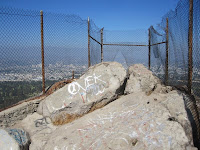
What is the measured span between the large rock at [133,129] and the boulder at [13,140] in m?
0.42

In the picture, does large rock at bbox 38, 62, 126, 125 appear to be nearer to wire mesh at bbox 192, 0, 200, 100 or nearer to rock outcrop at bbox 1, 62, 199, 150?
rock outcrop at bbox 1, 62, 199, 150

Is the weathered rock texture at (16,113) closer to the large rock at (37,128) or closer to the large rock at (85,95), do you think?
the large rock at (37,128)

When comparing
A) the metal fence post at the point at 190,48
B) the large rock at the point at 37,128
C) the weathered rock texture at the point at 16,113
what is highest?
the metal fence post at the point at 190,48

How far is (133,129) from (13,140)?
196cm

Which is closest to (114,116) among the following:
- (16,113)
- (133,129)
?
(133,129)

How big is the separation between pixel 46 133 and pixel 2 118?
1.04 m

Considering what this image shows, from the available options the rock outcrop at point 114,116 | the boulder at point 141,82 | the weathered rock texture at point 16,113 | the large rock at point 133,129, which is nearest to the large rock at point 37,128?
the rock outcrop at point 114,116

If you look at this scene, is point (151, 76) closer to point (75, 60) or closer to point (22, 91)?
point (75, 60)

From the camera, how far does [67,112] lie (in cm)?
400

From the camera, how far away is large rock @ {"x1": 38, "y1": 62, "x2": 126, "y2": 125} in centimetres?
401

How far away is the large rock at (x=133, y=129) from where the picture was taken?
274cm

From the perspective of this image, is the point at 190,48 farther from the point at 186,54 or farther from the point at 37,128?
the point at 37,128

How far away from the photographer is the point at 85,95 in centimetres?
418

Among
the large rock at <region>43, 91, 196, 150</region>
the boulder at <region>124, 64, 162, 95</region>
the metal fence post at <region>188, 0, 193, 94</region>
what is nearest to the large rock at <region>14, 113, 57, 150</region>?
the large rock at <region>43, 91, 196, 150</region>
